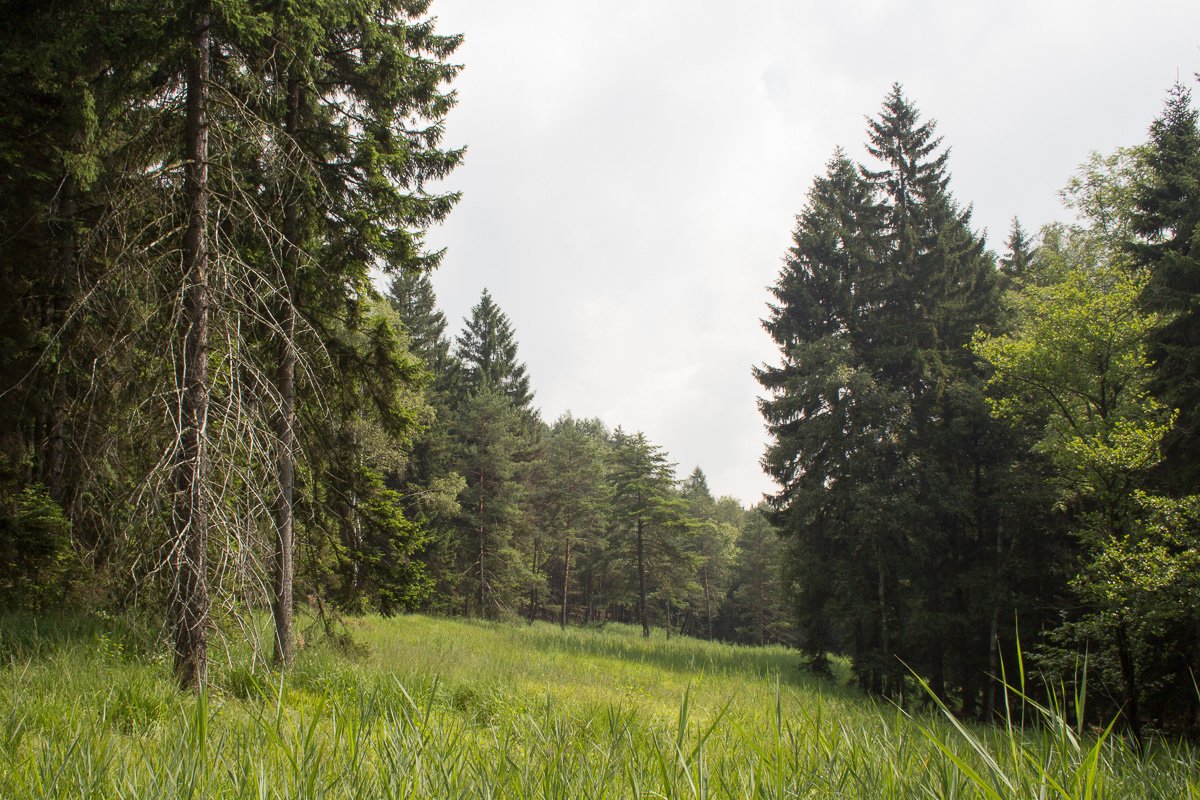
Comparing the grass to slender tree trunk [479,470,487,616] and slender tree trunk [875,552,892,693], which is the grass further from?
slender tree trunk [479,470,487,616]

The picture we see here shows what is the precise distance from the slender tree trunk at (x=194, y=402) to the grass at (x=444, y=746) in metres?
0.36

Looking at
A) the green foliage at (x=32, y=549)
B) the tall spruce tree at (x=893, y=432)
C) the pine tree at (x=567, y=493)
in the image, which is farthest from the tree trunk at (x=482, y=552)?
the green foliage at (x=32, y=549)

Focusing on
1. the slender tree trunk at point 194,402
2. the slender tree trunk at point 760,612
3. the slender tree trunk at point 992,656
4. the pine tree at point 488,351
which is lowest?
the slender tree trunk at point 760,612

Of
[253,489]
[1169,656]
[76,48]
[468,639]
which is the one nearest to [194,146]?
[76,48]

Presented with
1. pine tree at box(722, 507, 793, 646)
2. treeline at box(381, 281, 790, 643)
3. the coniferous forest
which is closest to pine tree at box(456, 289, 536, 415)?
treeline at box(381, 281, 790, 643)

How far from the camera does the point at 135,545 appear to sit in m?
4.99

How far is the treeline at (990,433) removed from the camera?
35.4 feet

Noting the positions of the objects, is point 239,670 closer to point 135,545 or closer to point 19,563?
point 135,545

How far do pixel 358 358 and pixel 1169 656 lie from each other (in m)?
15.1

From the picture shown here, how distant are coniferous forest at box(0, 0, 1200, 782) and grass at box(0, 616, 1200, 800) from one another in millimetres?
288

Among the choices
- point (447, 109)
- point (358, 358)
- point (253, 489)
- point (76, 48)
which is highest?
point (447, 109)

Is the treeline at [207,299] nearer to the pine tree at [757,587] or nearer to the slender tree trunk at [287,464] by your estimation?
the slender tree trunk at [287,464]

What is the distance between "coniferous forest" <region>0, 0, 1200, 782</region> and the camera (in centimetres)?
532

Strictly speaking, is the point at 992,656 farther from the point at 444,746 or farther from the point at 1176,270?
the point at 444,746
